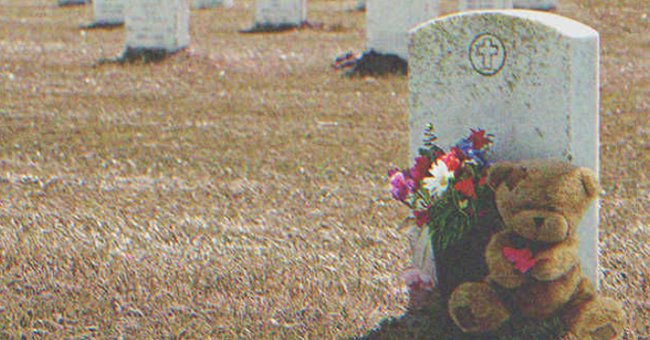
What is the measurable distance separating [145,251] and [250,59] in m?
7.33

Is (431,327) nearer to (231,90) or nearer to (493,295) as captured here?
(493,295)

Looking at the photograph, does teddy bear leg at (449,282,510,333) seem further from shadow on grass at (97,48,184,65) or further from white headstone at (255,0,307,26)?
white headstone at (255,0,307,26)

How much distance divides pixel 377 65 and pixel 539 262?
813 cm

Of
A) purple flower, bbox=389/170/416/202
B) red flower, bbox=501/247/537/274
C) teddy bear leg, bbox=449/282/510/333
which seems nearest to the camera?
red flower, bbox=501/247/537/274

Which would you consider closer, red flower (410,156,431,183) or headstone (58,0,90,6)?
red flower (410,156,431,183)

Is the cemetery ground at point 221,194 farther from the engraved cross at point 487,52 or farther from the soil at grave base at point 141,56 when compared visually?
the engraved cross at point 487,52

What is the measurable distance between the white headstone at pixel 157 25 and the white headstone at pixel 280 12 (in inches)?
126

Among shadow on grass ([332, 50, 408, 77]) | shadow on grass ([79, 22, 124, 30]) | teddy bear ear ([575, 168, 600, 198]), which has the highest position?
teddy bear ear ([575, 168, 600, 198])

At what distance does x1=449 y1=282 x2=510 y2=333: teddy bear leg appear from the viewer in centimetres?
434

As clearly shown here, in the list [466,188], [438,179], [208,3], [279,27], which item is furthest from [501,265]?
[208,3]

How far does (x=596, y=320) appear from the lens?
14.1 ft

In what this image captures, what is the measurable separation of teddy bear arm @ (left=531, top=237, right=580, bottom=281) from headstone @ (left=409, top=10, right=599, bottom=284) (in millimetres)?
411

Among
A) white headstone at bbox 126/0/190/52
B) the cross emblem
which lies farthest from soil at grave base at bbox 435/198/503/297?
white headstone at bbox 126/0/190/52

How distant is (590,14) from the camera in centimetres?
1622
